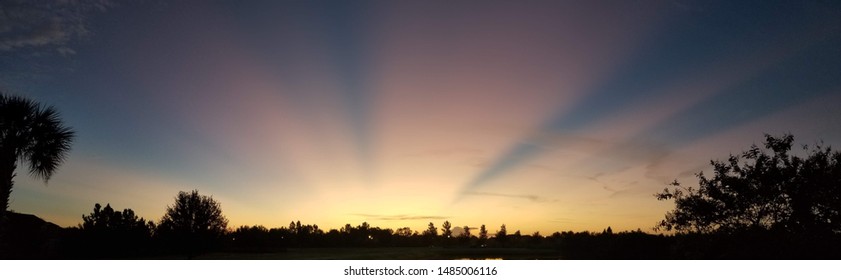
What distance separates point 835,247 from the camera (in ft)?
44.7

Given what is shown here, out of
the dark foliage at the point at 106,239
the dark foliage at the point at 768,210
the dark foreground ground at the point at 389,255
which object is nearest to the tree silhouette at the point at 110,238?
the dark foliage at the point at 106,239

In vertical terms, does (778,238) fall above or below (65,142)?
below

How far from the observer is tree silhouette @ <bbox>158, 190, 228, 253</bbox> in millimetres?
29281

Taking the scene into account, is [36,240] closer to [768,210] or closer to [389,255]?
[389,255]

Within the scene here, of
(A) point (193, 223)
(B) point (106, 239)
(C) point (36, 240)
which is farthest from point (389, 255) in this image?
(A) point (193, 223)

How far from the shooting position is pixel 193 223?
4200 centimetres

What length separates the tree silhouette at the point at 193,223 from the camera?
29281mm

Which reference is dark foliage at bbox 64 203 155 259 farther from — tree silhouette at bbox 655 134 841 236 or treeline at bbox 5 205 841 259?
tree silhouette at bbox 655 134 841 236

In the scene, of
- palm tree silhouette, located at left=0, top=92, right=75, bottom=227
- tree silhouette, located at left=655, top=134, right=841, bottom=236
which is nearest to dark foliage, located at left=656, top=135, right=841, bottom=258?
tree silhouette, located at left=655, top=134, right=841, bottom=236

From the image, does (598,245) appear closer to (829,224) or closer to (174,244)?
(829,224)

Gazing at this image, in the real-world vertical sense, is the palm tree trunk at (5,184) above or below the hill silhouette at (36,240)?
above

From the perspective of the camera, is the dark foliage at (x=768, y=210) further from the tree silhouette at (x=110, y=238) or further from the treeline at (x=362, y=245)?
the tree silhouette at (x=110, y=238)
